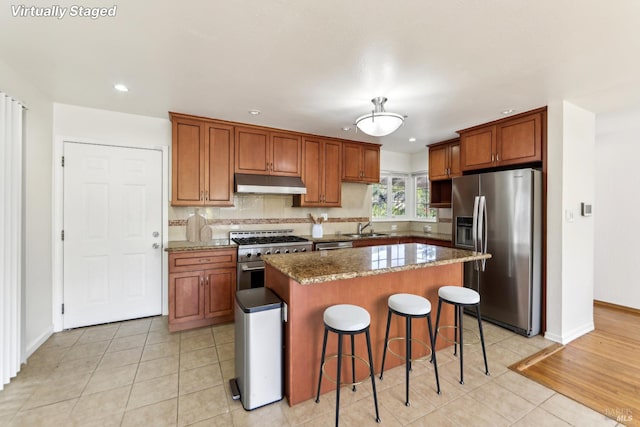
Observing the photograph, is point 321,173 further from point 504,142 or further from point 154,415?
point 154,415

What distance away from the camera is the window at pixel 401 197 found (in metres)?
5.11

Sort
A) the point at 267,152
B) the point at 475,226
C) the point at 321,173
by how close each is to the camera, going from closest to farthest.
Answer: the point at 475,226 < the point at 267,152 < the point at 321,173

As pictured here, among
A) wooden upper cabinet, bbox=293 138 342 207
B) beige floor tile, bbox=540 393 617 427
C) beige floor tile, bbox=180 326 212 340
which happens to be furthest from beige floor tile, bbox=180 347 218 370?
beige floor tile, bbox=540 393 617 427

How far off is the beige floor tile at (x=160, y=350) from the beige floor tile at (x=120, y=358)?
0.06 m

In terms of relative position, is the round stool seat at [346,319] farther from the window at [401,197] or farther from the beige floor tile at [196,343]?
the window at [401,197]

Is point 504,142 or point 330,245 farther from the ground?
point 504,142

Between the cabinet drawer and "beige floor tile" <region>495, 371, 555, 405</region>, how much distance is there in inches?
108

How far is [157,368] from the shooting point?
2.30m

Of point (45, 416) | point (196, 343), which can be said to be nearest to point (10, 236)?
point (45, 416)

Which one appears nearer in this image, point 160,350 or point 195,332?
point 160,350

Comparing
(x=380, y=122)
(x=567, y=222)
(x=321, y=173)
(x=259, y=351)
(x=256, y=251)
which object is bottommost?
(x=259, y=351)

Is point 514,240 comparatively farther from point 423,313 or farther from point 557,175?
point 423,313

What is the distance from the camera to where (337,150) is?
167 inches

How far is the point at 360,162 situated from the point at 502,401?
336cm
